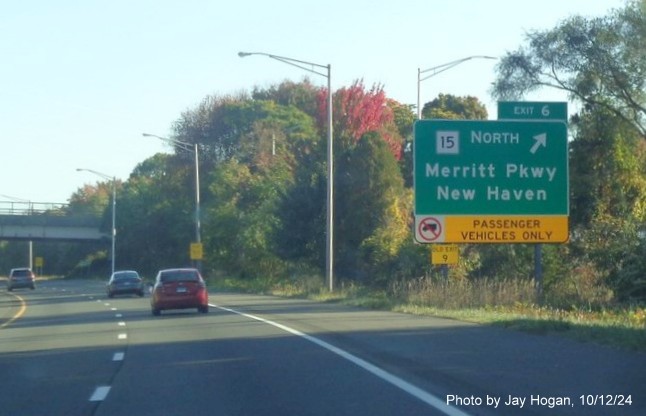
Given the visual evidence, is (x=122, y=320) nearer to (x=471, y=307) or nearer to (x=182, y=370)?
(x=471, y=307)

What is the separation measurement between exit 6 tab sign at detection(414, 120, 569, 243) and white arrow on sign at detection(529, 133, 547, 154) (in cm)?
1

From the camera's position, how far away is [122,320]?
32.8 metres

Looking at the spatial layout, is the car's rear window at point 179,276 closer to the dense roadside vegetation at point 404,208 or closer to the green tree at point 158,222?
the dense roadside vegetation at point 404,208

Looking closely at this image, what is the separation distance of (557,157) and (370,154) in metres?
27.5

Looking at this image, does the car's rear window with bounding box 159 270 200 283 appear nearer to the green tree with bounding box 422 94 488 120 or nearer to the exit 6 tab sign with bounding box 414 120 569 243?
the exit 6 tab sign with bounding box 414 120 569 243

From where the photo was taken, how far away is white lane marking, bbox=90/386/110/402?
582 inches

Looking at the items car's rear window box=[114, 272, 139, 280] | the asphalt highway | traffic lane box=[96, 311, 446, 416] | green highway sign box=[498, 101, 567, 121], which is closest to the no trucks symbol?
the asphalt highway

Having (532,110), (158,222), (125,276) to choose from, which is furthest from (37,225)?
(532,110)

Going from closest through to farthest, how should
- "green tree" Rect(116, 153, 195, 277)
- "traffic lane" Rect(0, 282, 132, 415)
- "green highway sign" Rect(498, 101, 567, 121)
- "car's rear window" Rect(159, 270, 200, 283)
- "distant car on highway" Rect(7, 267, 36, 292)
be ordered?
1. "traffic lane" Rect(0, 282, 132, 415)
2. "green highway sign" Rect(498, 101, 567, 121)
3. "car's rear window" Rect(159, 270, 200, 283)
4. "distant car on highway" Rect(7, 267, 36, 292)
5. "green tree" Rect(116, 153, 195, 277)

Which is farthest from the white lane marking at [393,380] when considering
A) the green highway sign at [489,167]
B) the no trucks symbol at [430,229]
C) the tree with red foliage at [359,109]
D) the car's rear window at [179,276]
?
the tree with red foliage at [359,109]

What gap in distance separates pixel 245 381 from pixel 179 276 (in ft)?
63.8

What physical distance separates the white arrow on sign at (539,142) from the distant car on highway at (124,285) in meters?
30.8

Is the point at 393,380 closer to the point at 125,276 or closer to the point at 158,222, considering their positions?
the point at 125,276

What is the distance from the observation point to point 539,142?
27172mm
